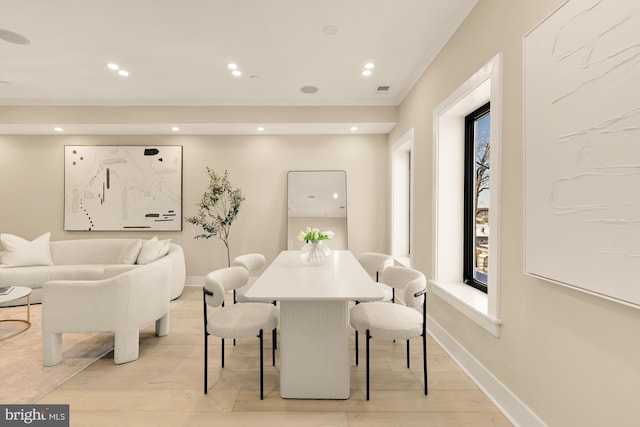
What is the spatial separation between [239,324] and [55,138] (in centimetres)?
515

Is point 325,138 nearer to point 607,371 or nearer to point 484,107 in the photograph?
point 484,107

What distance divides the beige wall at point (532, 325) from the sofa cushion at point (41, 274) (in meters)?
4.34

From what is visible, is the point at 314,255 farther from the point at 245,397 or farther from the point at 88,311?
the point at 88,311

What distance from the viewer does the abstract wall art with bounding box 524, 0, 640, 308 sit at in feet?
3.79

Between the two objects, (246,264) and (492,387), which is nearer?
(492,387)

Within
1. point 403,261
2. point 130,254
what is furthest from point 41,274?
point 403,261

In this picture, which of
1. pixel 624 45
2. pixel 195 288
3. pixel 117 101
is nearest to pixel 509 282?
pixel 624 45

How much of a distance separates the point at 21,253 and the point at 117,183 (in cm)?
151

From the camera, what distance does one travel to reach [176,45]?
3.01 m

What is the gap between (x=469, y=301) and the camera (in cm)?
246

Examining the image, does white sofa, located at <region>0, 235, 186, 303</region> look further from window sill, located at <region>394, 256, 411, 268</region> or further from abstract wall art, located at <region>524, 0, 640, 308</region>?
abstract wall art, located at <region>524, 0, 640, 308</region>

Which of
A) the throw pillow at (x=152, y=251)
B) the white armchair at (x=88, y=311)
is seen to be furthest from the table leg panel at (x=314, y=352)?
the throw pillow at (x=152, y=251)

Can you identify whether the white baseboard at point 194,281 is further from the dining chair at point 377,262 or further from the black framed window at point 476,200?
the black framed window at point 476,200

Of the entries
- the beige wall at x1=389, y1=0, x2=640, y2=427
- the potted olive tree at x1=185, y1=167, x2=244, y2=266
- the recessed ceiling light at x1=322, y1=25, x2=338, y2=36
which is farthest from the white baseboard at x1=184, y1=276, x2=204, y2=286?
the recessed ceiling light at x1=322, y1=25, x2=338, y2=36
